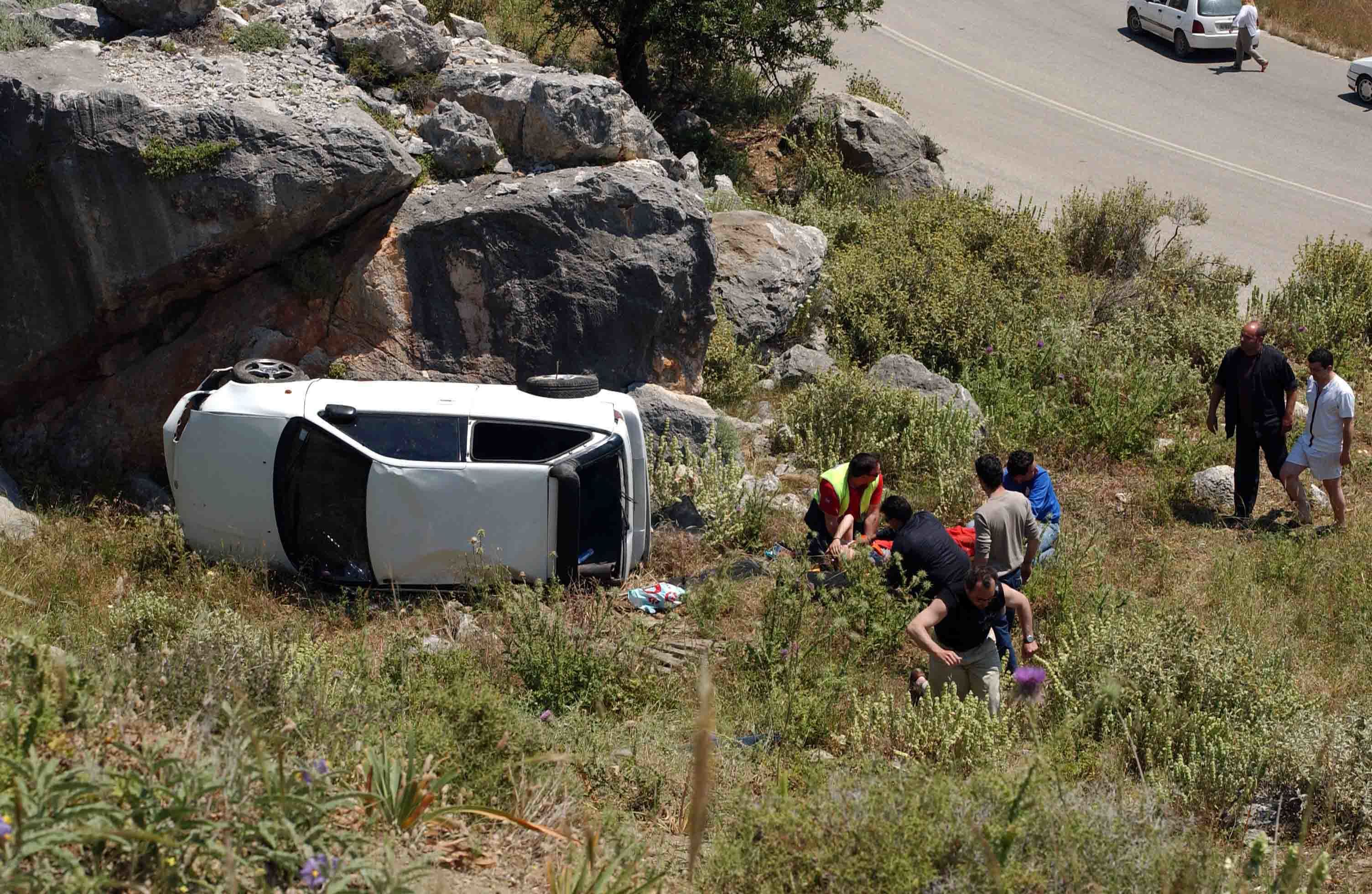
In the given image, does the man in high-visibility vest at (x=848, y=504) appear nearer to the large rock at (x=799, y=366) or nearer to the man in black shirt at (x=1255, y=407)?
the large rock at (x=799, y=366)

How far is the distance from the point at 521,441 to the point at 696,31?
28.0ft

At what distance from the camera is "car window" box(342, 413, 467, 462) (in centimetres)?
759

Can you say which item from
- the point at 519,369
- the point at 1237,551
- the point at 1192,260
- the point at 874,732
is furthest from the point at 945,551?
the point at 1192,260

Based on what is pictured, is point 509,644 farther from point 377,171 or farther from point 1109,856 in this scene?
point 377,171

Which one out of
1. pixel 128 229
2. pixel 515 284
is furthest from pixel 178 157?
pixel 515 284

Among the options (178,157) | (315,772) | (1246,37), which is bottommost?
(315,772)

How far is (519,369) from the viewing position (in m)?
9.97

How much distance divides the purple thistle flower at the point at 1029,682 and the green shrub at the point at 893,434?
9.87 ft

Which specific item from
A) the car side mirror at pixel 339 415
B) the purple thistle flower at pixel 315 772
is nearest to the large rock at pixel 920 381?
the car side mirror at pixel 339 415

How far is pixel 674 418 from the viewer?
32.5 feet

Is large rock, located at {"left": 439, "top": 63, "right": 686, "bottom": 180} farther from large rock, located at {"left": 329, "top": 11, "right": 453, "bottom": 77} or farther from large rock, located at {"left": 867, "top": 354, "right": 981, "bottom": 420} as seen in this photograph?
large rock, located at {"left": 867, "top": 354, "right": 981, "bottom": 420}

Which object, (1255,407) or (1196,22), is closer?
(1255,407)

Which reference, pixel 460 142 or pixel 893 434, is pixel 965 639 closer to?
pixel 893 434

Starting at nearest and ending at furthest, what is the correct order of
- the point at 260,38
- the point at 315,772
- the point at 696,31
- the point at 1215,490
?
the point at 315,772 → the point at 1215,490 → the point at 260,38 → the point at 696,31
